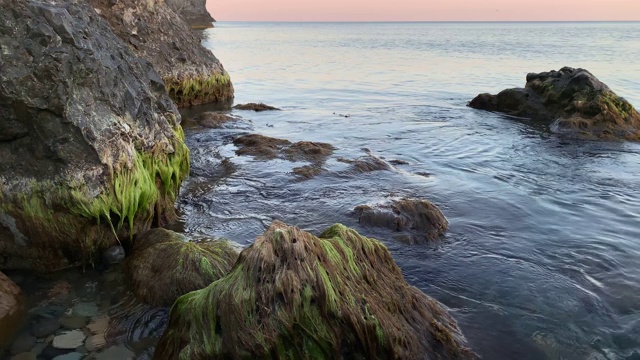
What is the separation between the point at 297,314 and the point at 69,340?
256 cm

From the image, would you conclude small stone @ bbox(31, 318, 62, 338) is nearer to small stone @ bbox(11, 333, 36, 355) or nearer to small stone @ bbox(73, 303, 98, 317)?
small stone @ bbox(11, 333, 36, 355)

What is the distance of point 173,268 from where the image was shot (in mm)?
6184

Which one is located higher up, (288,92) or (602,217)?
(602,217)

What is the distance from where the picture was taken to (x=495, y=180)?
11719 mm

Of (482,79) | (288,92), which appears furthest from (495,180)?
(482,79)

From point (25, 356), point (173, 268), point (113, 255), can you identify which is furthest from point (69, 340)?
point (113, 255)

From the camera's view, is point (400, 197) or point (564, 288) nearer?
point (564, 288)

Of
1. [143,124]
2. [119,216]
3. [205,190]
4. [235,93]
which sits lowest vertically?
[235,93]

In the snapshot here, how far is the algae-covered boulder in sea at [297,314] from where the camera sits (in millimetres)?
4410

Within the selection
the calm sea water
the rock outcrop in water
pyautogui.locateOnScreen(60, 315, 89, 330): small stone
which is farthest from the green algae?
pyautogui.locateOnScreen(60, 315, 89, 330): small stone

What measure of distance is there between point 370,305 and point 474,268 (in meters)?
2.98

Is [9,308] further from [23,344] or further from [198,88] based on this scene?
[198,88]

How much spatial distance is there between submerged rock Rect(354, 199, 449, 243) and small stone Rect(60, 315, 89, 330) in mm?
4678

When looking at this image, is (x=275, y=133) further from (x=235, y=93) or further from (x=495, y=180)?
(x=235, y=93)
